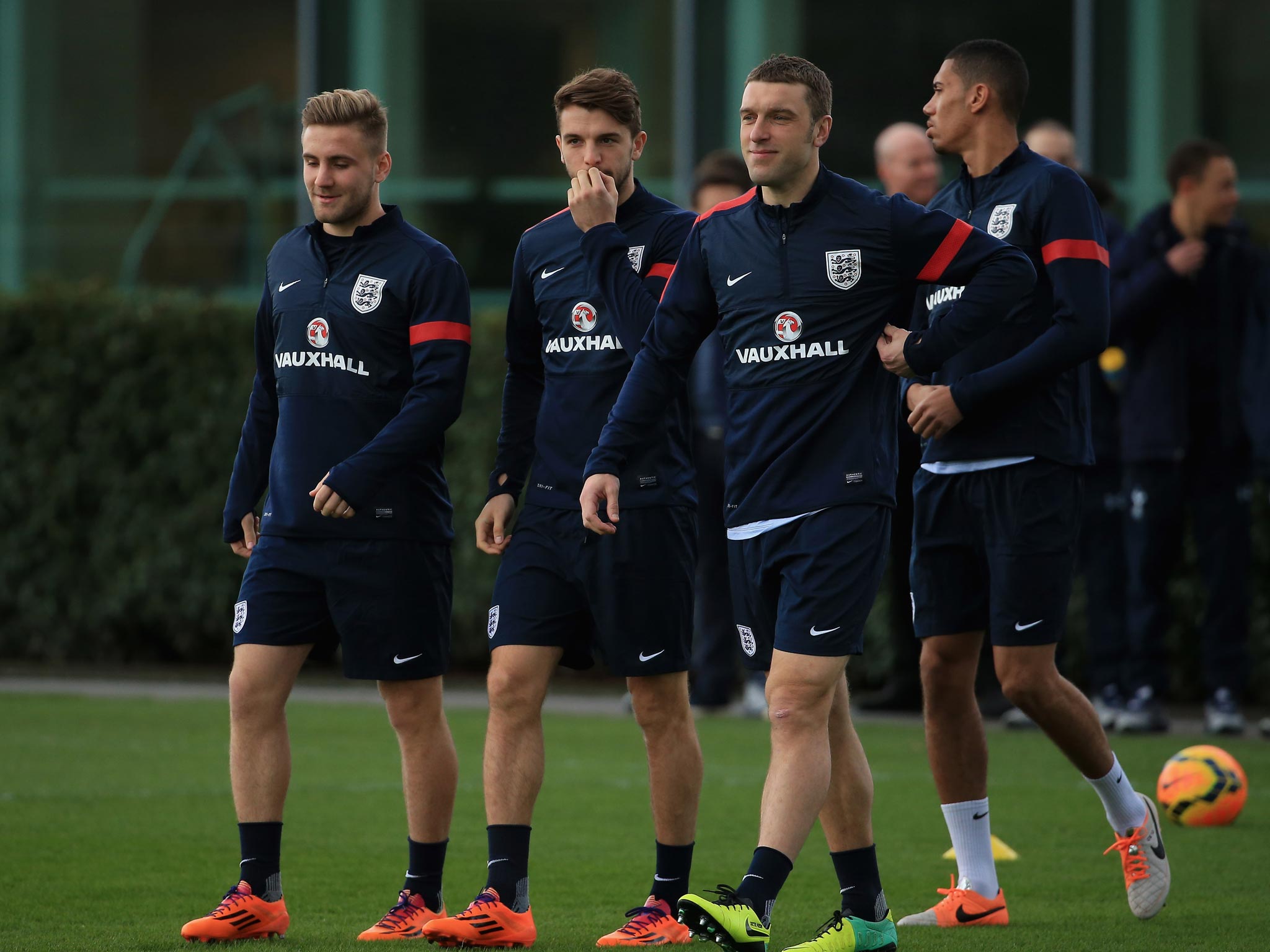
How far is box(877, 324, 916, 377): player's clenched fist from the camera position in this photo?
185 inches

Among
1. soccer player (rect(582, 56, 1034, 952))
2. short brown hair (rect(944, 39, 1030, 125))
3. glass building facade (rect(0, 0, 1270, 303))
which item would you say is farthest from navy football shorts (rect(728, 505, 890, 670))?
glass building facade (rect(0, 0, 1270, 303))

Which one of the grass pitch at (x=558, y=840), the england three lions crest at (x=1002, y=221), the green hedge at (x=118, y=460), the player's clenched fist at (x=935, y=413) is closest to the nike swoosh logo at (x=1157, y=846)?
the grass pitch at (x=558, y=840)

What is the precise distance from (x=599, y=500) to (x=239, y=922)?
1.44 meters

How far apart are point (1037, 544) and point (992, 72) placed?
4.72 feet

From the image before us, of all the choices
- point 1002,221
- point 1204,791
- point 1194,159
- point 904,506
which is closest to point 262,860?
point 1002,221

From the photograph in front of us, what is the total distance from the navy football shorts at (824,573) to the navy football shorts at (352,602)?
981 millimetres

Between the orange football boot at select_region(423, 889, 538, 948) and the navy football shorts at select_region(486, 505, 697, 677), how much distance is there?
0.70m

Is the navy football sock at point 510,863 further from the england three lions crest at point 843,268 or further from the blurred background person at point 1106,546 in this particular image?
the blurred background person at point 1106,546

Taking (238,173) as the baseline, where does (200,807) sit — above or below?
below

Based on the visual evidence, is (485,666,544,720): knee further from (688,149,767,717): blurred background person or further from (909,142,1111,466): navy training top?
(688,149,767,717): blurred background person

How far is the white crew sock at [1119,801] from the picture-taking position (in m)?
5.59

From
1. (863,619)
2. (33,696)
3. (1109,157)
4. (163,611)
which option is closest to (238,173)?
(163,611)

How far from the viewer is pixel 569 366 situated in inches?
207

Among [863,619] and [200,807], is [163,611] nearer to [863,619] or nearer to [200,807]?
[200,807]
